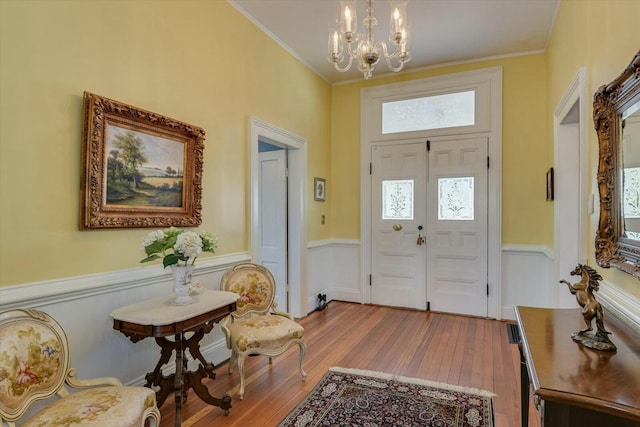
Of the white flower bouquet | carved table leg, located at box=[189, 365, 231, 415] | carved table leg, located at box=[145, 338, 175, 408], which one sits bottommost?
carved table leg, located at box=[189, 365, 231, 415]

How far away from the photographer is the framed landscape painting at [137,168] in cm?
200

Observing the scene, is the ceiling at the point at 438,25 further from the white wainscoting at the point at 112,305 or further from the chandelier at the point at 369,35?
the white wainscoting at the point at 112,305

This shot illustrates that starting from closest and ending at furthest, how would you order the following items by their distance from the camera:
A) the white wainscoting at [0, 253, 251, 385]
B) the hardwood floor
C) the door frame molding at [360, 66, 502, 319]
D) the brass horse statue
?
1. the brass horse statue
2. the white wainscoting at [0, 253, 251, 385]
3. the hardwood floor
4. the door frame molding at [360, 66, 502, 319]

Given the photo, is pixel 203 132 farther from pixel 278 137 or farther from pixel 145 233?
pixel 278 137

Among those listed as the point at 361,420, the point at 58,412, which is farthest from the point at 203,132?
the point at 361,420

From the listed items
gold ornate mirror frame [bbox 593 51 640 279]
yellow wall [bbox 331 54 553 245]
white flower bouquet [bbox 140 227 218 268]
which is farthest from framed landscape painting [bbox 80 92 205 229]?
yellow wall [bbox 331 54 553 245]

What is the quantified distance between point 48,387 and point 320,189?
11.8 feet

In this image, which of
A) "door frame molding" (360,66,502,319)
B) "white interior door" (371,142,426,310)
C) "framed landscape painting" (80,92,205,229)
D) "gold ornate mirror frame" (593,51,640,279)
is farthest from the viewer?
"white interior door" (371,142,426,310)

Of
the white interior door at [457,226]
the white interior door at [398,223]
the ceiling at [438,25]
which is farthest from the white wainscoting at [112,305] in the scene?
the ceiling at [438,25]

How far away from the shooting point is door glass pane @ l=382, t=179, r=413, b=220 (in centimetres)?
466

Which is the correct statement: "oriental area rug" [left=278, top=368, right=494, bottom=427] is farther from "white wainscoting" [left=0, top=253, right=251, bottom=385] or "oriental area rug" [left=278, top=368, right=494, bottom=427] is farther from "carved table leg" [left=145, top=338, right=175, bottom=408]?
"white wainscoting" [left=0, top=253, right=251, bottom=385]

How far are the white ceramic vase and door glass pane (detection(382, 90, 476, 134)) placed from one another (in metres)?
3.52

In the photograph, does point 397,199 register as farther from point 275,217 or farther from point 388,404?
point 388,404

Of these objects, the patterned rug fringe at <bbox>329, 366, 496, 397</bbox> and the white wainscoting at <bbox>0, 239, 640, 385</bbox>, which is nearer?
the white wainscoting at <bbox>0, 239, 640, 385</bbox>
